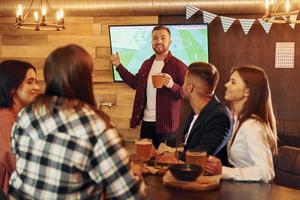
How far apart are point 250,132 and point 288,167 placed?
41 centimetres

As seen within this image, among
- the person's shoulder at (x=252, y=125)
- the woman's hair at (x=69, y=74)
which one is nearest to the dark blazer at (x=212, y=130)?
the person's shoulder at (x=252, y=125)

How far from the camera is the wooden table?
68.6 inches

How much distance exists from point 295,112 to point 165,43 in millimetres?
1776

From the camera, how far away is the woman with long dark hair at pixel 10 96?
6.47ft

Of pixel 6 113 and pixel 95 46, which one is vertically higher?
pixel 95 46

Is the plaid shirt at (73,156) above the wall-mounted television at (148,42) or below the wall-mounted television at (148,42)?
below

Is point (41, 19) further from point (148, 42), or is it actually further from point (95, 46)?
point (148, 42)

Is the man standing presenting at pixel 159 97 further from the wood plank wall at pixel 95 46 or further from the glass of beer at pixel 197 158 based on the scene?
the glass of beer at pixel 197 158

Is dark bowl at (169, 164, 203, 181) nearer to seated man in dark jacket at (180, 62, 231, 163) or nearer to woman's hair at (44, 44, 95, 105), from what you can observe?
seated man in dark jacket at (180, 62, 231, 163)

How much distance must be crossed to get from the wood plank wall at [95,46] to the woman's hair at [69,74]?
3466 millimetres

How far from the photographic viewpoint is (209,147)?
2186 millimetres

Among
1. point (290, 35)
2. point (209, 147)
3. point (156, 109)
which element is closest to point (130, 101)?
point (156, 109)

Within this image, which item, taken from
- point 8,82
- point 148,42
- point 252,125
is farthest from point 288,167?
point 148,42

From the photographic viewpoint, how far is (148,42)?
4699 mm
